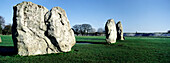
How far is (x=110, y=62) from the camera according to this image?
5.11 m

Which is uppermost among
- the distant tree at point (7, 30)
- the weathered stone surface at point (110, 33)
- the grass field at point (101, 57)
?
the distant tree at point (7, 30)

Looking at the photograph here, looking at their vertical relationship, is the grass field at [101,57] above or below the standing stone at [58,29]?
below

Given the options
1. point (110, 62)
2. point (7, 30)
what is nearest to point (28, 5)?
point (110, 62)

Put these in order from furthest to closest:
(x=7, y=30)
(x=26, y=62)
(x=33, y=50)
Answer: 1. (x=7, y=30)
2. (x=33, y=50)
3. (x=26, y=62)

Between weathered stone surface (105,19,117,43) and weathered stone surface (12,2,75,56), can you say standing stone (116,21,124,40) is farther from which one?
weathered stone surface (12,2,75,56)

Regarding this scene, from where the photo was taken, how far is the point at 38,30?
6.41m

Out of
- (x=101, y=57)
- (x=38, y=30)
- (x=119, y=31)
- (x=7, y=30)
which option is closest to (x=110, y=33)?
(x=101, y=57)

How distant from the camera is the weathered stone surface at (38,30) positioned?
598cm

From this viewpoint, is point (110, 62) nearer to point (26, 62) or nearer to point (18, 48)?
point (26, 62)

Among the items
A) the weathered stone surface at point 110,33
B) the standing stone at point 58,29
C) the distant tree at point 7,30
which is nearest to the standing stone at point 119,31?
the weathered stone surface at point 110,33

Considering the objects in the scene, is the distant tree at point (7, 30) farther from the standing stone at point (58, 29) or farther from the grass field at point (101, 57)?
the standing stone at point (58, 29)

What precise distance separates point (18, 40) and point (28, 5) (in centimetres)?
178

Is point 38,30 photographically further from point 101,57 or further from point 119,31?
point 119,31

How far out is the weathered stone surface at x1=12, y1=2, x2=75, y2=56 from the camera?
5980mm
